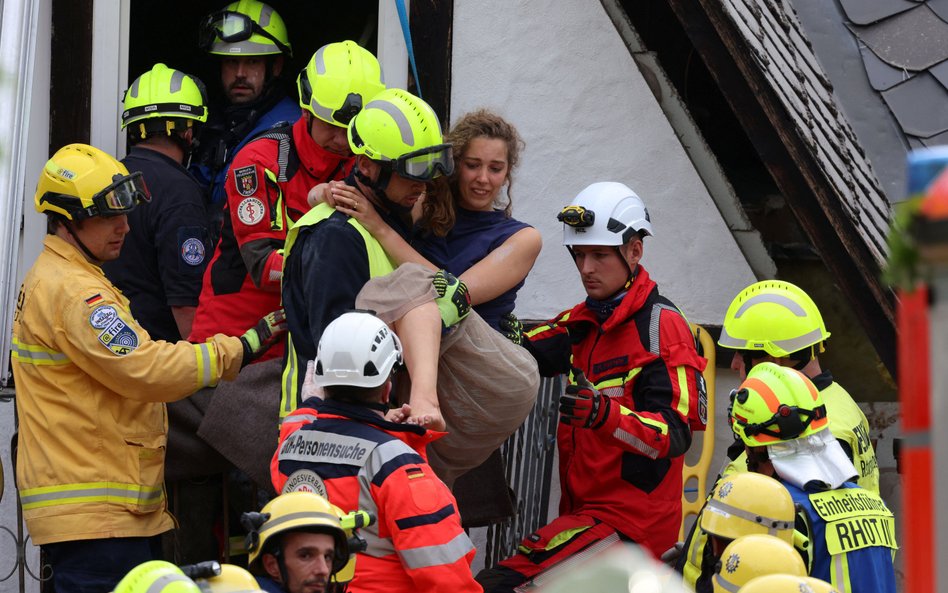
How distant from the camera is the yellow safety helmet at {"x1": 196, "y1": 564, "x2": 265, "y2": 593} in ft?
8.11

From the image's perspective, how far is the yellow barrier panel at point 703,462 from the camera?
6008mm

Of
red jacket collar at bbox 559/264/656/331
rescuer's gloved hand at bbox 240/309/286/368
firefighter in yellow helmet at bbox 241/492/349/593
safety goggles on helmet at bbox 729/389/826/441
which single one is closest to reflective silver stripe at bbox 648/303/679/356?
red jacket collar at bbox 559/264/656/331

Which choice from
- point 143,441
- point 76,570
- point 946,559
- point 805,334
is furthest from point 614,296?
point 946,559

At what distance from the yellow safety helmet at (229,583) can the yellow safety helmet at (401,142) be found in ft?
6.09

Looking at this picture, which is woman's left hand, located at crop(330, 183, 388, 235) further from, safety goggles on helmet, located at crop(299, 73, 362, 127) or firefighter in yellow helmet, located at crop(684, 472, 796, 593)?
firefighter in yellow helmet, located at crop(684, 472, 796, 593)

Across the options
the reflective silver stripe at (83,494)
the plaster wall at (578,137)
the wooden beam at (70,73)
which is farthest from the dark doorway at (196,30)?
the reflective silver stripe at (83,494)

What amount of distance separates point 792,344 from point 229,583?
298 centimetres

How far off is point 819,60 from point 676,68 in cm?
70

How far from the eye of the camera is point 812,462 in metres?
4.12

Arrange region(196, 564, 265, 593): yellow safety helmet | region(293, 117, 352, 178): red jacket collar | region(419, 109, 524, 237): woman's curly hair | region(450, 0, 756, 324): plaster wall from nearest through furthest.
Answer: region(196, 564, 265, 593): yellow safety helmet
region(419, 109, 524, 237): woman's curly hair
region(293, 117, 352, 178): red jacket collar
region(450, 0, 756, 324): plaster wall

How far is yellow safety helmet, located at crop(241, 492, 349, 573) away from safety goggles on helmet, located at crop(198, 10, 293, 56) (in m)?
3.28

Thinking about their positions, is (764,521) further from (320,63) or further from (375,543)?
(320,63)

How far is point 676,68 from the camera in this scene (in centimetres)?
678

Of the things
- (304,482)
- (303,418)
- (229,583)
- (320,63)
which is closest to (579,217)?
(320,63)
